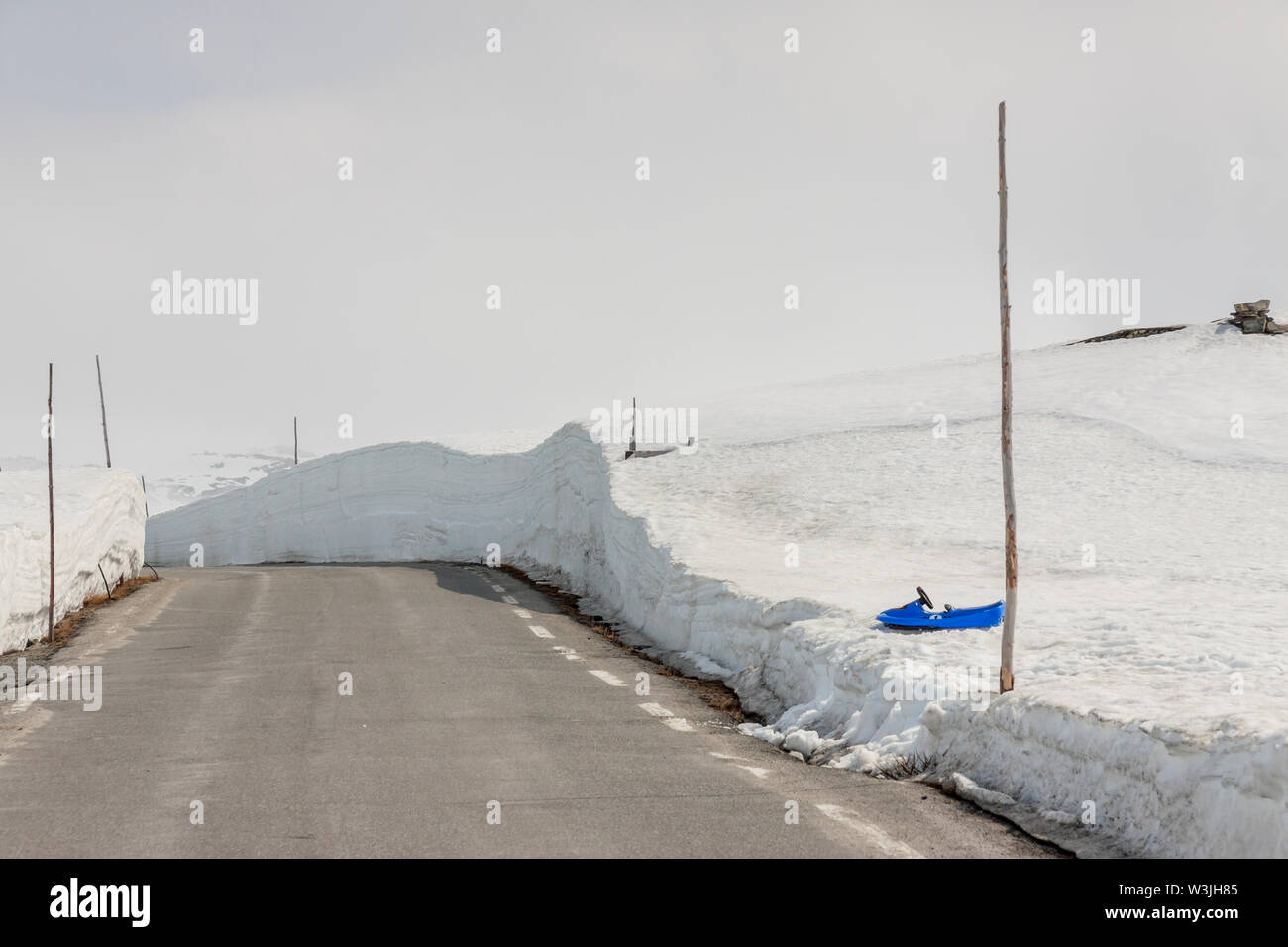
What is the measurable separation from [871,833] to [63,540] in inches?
630

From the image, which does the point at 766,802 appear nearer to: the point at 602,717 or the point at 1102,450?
the point at 602,717

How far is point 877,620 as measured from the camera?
37.7 feet

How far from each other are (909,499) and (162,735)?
56.8ft

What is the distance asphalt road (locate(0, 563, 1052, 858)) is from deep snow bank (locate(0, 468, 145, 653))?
127 centimetres

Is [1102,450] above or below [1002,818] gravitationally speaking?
above

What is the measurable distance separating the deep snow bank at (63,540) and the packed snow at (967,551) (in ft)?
26.7

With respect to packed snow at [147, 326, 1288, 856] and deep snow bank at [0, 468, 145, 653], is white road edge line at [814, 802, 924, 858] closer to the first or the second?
packed snow at [147, 326, 1288, 856]

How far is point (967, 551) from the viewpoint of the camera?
63.6ft

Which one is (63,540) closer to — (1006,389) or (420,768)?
(420,768)

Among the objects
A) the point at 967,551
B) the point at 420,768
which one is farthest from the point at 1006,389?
the point at 967,551

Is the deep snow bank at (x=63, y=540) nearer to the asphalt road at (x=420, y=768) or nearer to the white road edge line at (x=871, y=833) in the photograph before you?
the asphalt road at (x=420, y=768)

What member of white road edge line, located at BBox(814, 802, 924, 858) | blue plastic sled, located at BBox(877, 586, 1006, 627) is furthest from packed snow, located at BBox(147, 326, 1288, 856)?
white road edge line, located at BBox(814, 802, 924, 858)

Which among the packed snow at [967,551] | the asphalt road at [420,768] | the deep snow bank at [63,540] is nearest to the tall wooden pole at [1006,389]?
the packed snow at [967,551]
